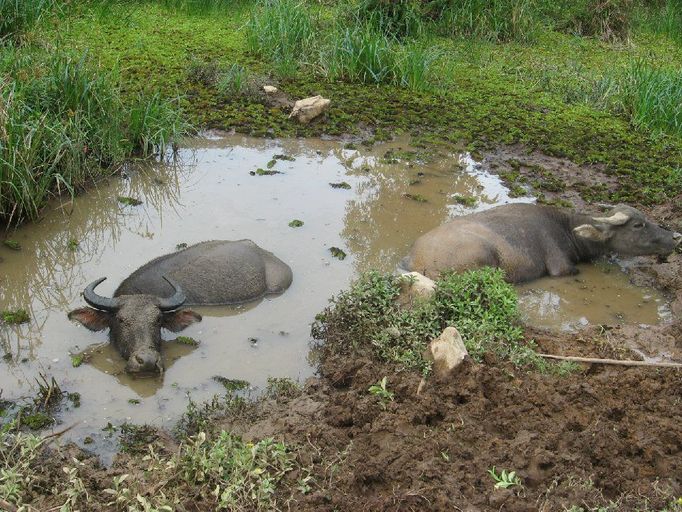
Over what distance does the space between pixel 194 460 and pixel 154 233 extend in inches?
126

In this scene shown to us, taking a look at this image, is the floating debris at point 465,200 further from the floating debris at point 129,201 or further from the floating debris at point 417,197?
the floating debris at point 129,201

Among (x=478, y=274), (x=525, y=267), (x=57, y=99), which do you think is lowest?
(x=525, y=267)

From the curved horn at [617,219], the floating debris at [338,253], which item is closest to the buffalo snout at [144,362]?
the floating debris at [338,253]

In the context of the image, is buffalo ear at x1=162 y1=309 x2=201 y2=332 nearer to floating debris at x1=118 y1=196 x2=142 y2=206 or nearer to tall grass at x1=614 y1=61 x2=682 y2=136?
floating debris at x1=118 y1=196 x2=142 y2=206

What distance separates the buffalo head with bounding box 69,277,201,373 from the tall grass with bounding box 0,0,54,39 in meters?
4.92

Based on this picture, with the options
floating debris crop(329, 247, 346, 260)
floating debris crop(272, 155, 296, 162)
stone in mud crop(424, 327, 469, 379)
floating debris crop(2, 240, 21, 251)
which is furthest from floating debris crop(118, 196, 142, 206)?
stone in mud crop(424, 327, 469, 379)

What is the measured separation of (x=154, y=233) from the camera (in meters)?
6.42

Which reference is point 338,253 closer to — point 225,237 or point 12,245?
point 225,237

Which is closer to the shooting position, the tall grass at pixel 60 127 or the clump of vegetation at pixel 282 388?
the clump of vegetation at pixel 282 388

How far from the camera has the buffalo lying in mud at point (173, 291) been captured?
15.8 feet

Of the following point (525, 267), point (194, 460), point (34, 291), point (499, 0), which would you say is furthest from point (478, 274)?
point (499, 0)

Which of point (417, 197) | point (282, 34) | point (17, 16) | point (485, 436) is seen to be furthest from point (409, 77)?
point (485, 436)

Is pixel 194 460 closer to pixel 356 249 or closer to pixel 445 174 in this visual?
pixel 356 249

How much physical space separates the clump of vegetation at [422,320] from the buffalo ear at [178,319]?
82 centimetres
